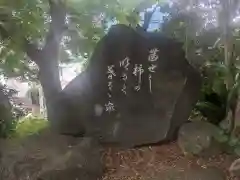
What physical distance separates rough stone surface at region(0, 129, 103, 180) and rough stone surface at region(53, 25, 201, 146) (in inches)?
3.6

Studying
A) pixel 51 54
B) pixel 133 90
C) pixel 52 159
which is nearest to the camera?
pixel 52 159

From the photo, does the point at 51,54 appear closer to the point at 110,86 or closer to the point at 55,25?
the point at 55,25

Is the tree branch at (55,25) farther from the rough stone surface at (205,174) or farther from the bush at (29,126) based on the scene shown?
the rough stone surface at (205,174)

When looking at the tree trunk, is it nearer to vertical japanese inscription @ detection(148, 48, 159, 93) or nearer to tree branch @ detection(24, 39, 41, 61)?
tree branch @ detection(24, 39, 41, 61)

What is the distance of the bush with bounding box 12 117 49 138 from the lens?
1519 mm

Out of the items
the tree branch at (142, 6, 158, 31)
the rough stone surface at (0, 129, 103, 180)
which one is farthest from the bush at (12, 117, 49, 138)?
the tree branch at (142, 6, 158, 31)

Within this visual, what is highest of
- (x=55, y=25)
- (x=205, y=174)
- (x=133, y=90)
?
(x=55, y=25)

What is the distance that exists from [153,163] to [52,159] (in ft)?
1.27

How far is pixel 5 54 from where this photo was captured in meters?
1.51

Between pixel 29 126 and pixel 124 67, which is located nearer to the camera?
pixel 124 67

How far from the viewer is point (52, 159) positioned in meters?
1.30

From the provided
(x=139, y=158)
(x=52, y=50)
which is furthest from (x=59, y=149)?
(x=52, y=50)

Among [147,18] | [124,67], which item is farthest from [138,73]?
[147,18]

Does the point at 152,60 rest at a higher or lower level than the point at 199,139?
higher
